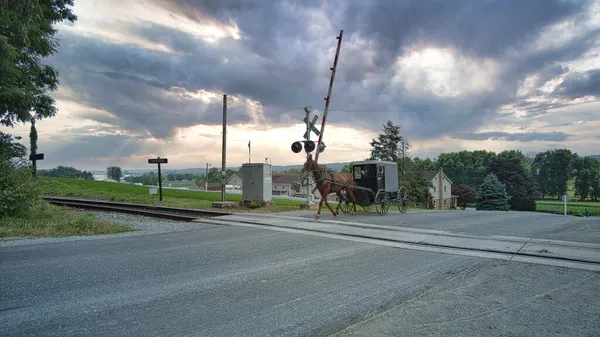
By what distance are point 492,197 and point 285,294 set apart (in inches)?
2018

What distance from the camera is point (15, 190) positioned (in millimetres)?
12734

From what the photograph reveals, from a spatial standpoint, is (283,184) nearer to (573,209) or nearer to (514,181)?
(514,181)

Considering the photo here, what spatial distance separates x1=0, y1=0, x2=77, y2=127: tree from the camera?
11867 mm

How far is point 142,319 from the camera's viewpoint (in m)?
4.14

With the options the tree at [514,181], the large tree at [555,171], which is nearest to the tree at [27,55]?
the tree at [514,181]

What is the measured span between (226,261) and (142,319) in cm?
292

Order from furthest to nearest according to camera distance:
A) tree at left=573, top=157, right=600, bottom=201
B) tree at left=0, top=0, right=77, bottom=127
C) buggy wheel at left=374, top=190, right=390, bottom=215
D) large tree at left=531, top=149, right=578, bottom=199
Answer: large tree at left=531, top=149, right=578, bottom=199 < tree at left=573, top=157, right=600, bottom=201 < buggy wheel at left=374, top=190, right=390, bottom=215 < tree at left=0, top=0, right=77, bottom=127

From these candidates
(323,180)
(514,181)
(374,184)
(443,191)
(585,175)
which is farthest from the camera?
(585,175)

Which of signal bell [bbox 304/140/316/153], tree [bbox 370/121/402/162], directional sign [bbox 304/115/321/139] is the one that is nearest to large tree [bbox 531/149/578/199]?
tree [bbox 370/121/402/162]

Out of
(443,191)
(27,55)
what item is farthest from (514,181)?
(27,55)

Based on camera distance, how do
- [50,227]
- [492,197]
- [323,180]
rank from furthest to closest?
[492,197] < [323,180] < [50,227]

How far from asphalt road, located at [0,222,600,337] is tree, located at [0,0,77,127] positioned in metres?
7.83

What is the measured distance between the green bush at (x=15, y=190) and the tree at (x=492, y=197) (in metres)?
48.9

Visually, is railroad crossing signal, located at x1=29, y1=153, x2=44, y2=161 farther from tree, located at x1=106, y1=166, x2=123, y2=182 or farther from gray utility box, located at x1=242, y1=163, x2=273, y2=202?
tree, located at x1=106, y1=166, x2=123, y2=182
